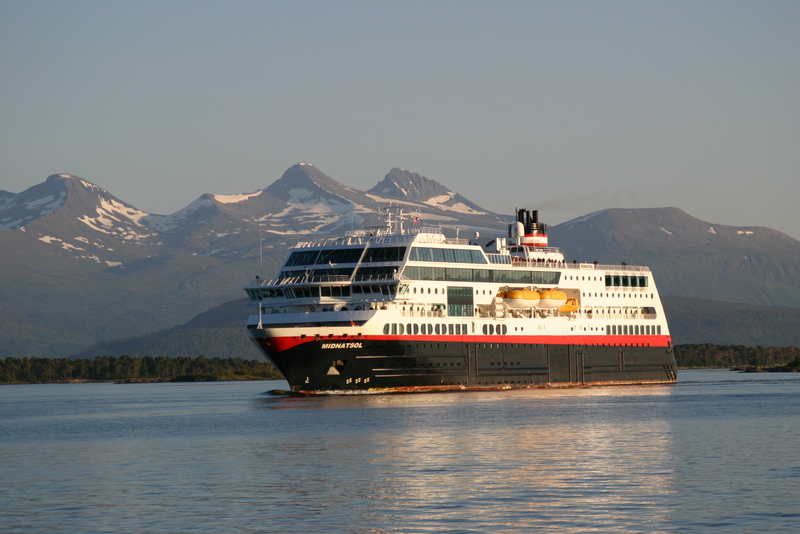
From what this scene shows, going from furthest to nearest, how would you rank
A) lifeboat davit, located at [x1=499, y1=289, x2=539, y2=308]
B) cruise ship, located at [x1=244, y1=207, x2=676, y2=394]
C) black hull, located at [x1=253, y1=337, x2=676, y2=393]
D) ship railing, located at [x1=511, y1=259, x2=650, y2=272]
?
1. ship railing, located at [x1=511, y1=259, x2=650, y2=272]
2. lifeboat davit, located at [x1=499, y1=289, x2=539, y2=308]
3. cruise ship, located at [x1=244, y1=207, x2=676, y2=394]
4. black hull, located at [x1=253, y1=337, x2=676, y2=393]

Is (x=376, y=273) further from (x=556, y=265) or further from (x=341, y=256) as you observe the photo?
(x=556, y=265)

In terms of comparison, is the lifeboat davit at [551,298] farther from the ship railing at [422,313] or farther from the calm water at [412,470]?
the calm water at [412,470]

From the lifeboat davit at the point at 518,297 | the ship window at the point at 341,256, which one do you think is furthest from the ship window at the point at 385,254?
the lifeboat davit at the point at 518,297

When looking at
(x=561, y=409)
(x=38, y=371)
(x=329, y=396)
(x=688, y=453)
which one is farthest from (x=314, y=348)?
(x=38, y=371)

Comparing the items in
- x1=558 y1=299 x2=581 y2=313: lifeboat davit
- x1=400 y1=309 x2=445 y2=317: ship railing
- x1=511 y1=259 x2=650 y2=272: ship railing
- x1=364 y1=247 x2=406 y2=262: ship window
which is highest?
x1=511 y1=259 x2=650 y2=272: ship railing

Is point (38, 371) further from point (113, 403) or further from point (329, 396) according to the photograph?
point (329, 396)

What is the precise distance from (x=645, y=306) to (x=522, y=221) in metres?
13.5

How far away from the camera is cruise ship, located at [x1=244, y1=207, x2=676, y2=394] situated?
83.2 meters

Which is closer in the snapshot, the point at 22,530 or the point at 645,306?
the point at 22,530

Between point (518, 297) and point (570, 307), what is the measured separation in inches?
261

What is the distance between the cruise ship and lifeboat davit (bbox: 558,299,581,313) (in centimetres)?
16

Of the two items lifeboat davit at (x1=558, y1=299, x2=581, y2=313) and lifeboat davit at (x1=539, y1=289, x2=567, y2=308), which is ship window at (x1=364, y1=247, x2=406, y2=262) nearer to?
lifeboat davit at (x1=539, y1=289, x2=567, y2=308)

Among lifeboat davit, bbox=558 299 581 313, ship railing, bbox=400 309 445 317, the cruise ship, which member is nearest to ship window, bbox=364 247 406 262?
the cruise ship

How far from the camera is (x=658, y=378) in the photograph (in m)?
109
